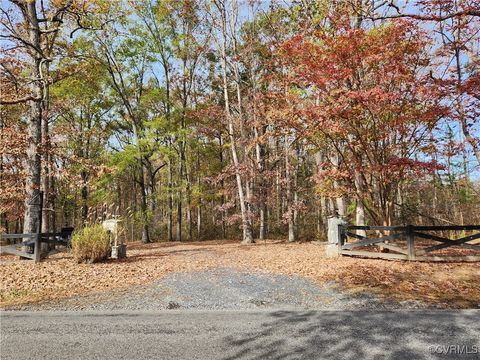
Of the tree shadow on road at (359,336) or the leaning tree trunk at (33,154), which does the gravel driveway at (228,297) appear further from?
the leaning tree trunk at (33,154)

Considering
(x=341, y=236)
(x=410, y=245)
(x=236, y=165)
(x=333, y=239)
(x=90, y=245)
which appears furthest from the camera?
(x=236, y=165)

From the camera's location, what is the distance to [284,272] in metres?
8.34

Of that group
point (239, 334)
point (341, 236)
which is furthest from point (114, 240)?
point (239, 334)

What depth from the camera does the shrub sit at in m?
9.20

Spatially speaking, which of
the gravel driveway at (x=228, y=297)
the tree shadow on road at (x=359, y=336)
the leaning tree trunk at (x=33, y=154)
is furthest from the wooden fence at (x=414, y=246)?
the leaning tree trunk at (x=33, y=154)

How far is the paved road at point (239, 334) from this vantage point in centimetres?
344

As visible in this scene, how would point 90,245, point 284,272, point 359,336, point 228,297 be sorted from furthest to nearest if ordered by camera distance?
point 90,245
point 284,272
point 228,297
point 359,336

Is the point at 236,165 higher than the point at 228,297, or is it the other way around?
the point at 236,165

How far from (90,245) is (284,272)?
5.52 meters

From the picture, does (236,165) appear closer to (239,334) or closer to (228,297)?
(228,297)

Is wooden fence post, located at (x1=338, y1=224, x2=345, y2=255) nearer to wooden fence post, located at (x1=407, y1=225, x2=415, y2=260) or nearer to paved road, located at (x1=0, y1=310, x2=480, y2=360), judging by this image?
wooden fence post, located at (x1=407, y1=225, x2=415, y2=260)

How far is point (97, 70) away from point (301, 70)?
11.9 m

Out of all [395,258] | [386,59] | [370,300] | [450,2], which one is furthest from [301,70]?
[370,300]

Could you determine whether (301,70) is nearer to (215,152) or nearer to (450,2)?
(450,2)
